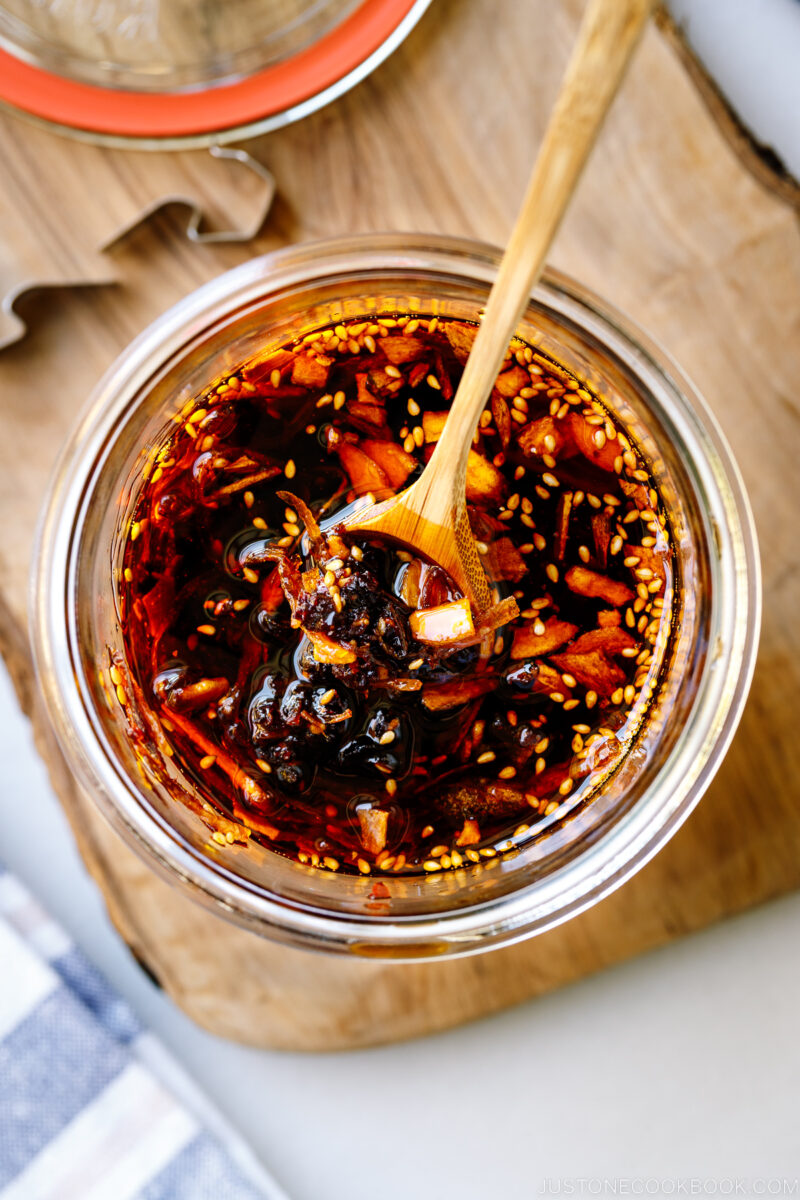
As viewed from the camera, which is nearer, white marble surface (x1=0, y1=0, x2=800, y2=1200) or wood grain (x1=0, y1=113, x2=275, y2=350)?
wood grain (x1=0, y1=113, x2=275, y2=350)

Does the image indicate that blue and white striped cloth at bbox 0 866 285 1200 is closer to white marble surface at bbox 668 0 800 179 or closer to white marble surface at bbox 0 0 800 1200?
white marble surface at bbox 0 0 800 1200

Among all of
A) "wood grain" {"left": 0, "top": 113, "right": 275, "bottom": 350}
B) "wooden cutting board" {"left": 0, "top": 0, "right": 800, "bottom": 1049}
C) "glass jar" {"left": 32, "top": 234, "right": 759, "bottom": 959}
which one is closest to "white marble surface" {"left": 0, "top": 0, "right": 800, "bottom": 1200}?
"wooden cutting board" {"left": 0, "top": 0, "right": 800, "bottom": 1049}

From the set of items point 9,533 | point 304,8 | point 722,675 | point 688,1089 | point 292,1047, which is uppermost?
point 304,8

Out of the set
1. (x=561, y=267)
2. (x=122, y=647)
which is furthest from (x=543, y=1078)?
(x=561, y=267)

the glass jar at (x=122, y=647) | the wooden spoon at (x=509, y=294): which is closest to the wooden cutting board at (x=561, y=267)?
the glass jar at (x=122, y=647)

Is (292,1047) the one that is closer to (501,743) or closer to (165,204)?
(501,743)

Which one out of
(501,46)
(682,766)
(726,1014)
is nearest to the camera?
(682,766)

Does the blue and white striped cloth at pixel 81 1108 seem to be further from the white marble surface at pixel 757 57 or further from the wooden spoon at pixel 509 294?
the white marble surface at pixel 757 57

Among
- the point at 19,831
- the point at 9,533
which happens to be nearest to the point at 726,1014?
the point at 19,831
